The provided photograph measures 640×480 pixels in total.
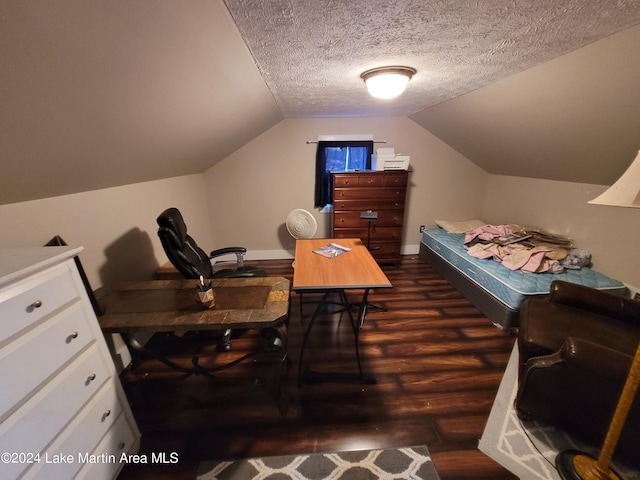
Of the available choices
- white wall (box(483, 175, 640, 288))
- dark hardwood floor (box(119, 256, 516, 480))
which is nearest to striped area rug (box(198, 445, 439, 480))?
dark hardwood floor (box(119, 256, 516, 480))

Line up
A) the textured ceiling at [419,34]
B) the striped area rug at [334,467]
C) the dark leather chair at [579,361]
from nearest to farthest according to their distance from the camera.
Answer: the textured ceiling at [419,34] < the dark leather chair at [579,361] < the striped area rug at [334,467]

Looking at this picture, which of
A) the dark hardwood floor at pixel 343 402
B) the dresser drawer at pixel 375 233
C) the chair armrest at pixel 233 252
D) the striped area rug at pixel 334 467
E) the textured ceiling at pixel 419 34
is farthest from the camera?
the dresser drawer at pixel 375 233

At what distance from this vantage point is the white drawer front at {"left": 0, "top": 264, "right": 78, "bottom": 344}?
819mm

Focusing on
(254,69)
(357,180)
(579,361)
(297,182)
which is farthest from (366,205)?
(579,361)

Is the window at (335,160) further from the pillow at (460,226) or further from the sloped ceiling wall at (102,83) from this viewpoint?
the sloped ceiling wall at (102,83)

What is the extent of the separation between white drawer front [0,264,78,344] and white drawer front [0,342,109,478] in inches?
10.5

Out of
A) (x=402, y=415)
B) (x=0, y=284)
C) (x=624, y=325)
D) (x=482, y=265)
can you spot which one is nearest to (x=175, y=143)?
(x=0, y=284)

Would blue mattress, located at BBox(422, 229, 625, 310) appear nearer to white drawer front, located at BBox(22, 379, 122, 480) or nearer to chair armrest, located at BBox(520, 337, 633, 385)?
chair armrest, located at BBox(520, 337, 633, 385)

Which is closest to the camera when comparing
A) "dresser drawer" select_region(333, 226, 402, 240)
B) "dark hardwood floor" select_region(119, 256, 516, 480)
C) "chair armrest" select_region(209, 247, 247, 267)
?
"dark hardwood floor" select_region(119, 256, 516, 480)

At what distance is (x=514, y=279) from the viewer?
2326 millimetres

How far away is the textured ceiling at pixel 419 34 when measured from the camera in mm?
1026

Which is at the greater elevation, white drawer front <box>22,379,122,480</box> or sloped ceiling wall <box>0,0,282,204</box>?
sloped ceiling wall <box>0,0,282,204</box>

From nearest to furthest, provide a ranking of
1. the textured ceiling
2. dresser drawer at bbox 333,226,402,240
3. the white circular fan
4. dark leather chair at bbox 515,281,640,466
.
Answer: the textured ceiling → dark leather chair at bbox 515,281,640,466 → the white circular fan → dresser drawer at bbox 333,226,402,240

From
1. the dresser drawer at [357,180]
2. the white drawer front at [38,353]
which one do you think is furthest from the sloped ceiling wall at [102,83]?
the dresser drawer at [357,180]
